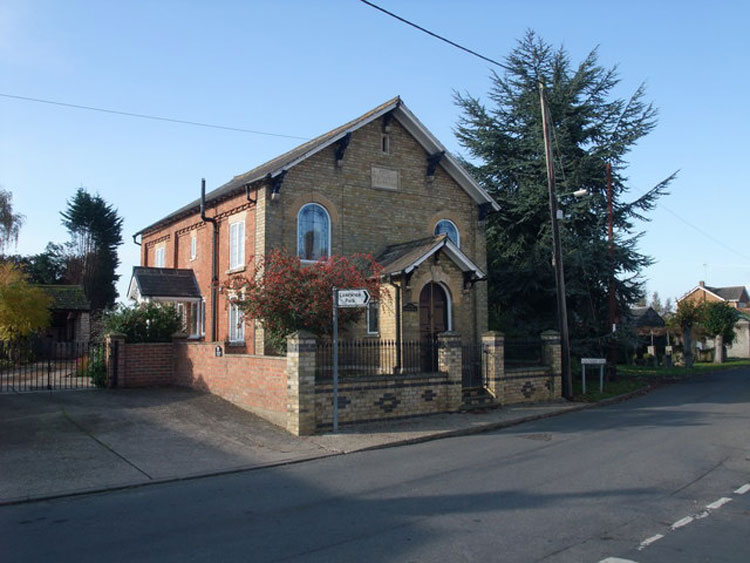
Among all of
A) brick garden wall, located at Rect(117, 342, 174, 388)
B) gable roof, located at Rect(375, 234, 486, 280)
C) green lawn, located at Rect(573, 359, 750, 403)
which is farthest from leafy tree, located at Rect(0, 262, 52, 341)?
green lawn, located at Rect(573, 359, 750, 403)

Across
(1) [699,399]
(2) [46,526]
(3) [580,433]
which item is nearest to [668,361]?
(1) [699,399]

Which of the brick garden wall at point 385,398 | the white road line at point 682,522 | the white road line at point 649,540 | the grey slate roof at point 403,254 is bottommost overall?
the white road line at point 682,522

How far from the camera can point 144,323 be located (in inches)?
728

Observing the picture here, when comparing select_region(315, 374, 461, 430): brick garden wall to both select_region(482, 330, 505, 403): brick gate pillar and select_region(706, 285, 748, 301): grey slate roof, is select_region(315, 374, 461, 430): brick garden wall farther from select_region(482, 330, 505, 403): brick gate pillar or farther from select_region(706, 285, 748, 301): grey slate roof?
select_region(706, 285, 748, 301): grey slate roof

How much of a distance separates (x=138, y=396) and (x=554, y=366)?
11.8 m

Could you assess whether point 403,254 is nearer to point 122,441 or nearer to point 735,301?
point 122,441

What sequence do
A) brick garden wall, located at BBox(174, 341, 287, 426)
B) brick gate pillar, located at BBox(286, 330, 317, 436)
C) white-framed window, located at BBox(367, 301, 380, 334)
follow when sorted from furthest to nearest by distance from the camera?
white-framed window, located at BBox(367, 301, 380, 334) → brick garden wall, located at BBox(174, 341, 287, 426) → brick gate pillar, located at BBox(286, 330, 317, 436)

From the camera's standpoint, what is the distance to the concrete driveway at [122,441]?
953 cm

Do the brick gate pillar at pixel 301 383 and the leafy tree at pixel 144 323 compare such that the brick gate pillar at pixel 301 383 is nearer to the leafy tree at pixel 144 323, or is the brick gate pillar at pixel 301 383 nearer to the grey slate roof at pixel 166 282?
the leafy tree at pixel 144 323

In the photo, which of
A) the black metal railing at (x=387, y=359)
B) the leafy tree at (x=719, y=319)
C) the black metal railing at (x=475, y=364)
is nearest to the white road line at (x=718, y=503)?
the black metal railing at (x=387, y=359)

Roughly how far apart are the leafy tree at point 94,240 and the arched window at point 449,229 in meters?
37.6

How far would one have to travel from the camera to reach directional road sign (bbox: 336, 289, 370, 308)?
12375mm

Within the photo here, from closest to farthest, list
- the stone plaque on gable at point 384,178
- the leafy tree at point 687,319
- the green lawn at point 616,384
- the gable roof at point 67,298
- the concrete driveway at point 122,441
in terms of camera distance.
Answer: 1. the concrete driveway at point 122,441
2. the green lawn at point 616,384
3. the stone plaque on gable at point 384,178
4. the gable roof at point 67,298
5. the leafy tree at point 687,319

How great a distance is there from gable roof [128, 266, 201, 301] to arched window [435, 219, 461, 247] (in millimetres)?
9057
